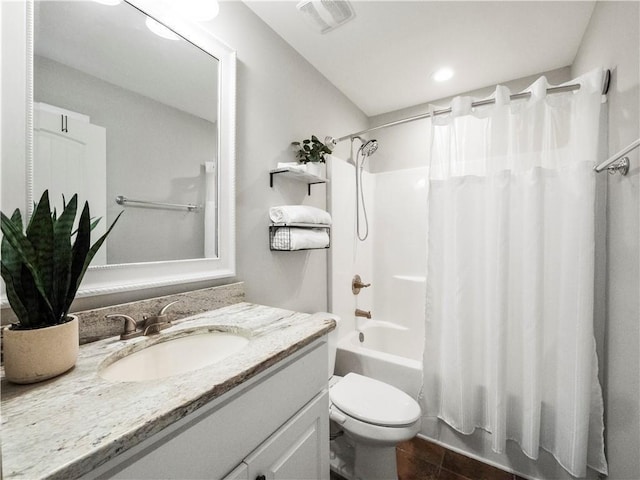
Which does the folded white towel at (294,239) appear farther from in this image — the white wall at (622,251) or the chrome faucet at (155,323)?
the white wall at (622,251)

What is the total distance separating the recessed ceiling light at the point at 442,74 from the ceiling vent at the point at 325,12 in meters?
0.83

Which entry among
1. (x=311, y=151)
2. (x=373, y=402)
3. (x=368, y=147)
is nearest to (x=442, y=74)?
(x=368, y=147)

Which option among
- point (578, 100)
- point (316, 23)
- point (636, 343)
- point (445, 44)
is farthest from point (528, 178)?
point (316, 23)

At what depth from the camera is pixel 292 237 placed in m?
1.41

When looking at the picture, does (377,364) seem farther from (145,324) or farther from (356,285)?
(145,324)

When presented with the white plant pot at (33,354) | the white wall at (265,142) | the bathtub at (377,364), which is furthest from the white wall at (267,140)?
the white plant pot at (33,354)

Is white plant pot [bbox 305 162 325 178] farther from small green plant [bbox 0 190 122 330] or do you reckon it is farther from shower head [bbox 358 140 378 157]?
small green plant [bbox 0 190 122 330]

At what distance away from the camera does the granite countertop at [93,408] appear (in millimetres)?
378

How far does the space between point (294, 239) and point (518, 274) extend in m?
1.17

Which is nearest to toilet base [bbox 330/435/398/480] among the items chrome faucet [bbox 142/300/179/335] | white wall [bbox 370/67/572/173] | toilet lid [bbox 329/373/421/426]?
toilet lid [bbox 329/373/421/426]

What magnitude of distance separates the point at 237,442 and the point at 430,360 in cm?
127

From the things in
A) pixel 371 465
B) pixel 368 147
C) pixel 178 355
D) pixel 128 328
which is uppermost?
pixel 368 147

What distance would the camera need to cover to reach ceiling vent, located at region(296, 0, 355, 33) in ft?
4.29

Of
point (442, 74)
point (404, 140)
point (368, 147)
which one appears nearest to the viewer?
point (442, 74)
